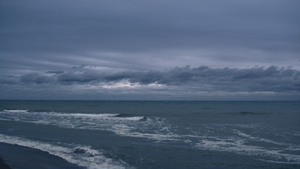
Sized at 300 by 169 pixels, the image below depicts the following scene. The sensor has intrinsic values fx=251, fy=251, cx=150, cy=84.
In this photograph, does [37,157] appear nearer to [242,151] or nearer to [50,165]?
[50,165]

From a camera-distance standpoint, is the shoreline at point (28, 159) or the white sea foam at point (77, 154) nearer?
the shoreline at point (28, 159)

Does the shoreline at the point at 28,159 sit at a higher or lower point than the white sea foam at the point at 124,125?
higher

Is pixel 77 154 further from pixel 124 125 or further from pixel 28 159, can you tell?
pixel 124 125

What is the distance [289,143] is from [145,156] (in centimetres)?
1161

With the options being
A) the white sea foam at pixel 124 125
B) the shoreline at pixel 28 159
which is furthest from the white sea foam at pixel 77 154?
the white sea foam at pixel 124 125

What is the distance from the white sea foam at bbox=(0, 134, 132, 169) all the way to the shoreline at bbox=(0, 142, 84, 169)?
1.64ft

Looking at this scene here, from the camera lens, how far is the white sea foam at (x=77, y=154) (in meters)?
13.3

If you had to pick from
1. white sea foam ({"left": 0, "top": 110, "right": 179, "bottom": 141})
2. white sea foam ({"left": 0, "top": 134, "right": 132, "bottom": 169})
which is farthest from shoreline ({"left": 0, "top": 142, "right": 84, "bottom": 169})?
white sea foam ({"left": 0, "top": 110, "right": 179, "bottom": 141})

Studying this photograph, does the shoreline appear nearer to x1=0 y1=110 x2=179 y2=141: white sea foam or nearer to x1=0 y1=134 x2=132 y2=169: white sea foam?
x1=0 y1=134 x2=132 y2=169: white sea foam

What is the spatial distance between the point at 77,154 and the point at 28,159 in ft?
8.86

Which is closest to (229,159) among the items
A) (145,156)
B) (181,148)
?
(181,148)

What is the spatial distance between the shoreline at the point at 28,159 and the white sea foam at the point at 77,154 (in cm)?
50

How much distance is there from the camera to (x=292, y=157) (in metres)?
15.0

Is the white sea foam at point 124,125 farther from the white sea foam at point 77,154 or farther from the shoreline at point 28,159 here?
the shoreline at point 28,159
